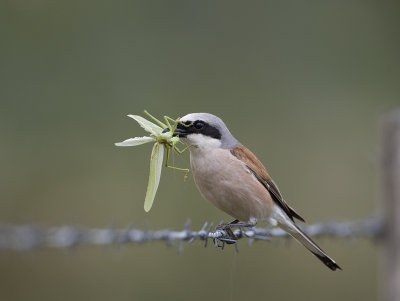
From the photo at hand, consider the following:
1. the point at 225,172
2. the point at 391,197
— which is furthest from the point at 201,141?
the point at 391,197

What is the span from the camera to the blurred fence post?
3.78 metres

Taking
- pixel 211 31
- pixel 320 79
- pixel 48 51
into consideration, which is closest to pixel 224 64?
pixel 211 31

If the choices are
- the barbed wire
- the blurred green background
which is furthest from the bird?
the blurred green background

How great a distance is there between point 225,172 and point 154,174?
0.72 m

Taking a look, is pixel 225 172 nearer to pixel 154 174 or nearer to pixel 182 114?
pixel 154 174

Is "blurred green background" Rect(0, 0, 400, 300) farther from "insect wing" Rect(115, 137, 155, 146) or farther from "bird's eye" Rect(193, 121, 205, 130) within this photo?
"insect wing" Rect(115, 137, 155, 146)

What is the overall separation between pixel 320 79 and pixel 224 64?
5.00 feet

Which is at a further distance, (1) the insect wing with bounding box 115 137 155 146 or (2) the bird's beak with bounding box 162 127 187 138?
(2) the bird's beak with bounding box 162 127 187 138

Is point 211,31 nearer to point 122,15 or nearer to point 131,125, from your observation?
point 122,15

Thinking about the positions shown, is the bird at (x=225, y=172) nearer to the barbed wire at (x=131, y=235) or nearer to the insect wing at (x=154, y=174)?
the barbed wire at (x=131, y=235)

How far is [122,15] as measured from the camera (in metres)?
9.58

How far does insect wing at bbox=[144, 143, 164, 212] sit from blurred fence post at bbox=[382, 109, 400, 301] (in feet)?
5.35

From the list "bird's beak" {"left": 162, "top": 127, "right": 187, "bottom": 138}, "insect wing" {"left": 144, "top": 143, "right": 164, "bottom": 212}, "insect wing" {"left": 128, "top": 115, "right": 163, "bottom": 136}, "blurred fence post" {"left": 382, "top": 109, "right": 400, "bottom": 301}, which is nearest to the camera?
"insect wing" {"left": 144, "top": 143, "right": 164, "bottom": 212}

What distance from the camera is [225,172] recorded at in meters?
3.48
